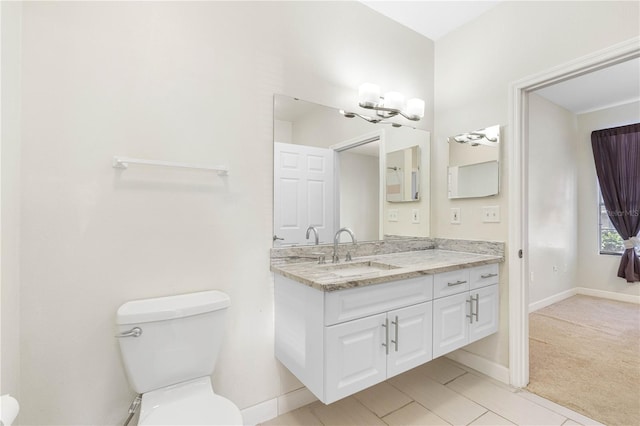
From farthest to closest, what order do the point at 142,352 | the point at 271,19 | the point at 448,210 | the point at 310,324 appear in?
the point at 448,210, the point at 271,19, the point at 310,324, the point at 142,352

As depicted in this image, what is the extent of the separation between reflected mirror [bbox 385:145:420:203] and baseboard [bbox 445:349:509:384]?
49.3 inches

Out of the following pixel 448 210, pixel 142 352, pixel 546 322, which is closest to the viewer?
pixel 142 352

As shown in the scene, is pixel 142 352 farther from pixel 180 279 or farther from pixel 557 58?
pixel 557 58

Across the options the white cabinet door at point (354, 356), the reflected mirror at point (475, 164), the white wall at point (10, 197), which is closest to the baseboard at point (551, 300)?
the reflected mirror at point (475, 164)

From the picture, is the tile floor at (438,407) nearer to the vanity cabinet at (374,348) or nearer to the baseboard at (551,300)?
the vanity cabinet at (374,348)

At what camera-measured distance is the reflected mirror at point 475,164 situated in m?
2.15

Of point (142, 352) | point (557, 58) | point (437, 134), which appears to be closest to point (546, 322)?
point (437, 134)

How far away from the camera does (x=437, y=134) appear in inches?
101

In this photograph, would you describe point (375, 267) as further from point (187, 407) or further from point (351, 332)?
point (187, 407)

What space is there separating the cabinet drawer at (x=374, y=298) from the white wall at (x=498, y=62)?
0.86m

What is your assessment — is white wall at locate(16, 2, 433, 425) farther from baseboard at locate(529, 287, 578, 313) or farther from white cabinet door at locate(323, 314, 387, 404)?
baseboard at locate(529, 287, 578, 313)

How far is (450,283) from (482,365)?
35.3 inches

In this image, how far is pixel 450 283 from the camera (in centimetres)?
181

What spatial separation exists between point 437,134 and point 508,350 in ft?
5.55
